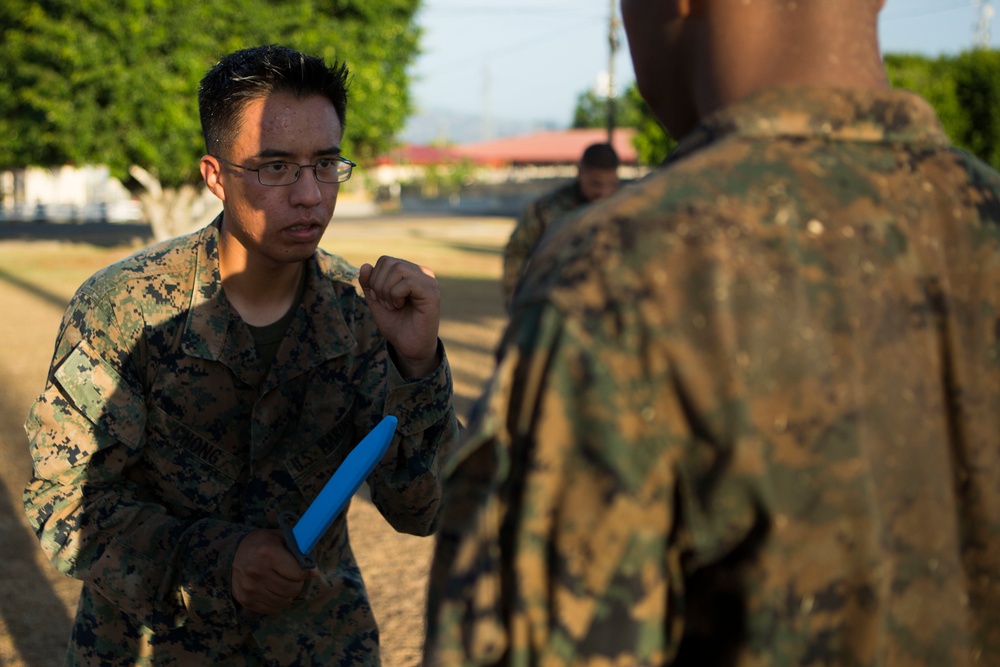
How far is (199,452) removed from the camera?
231cm

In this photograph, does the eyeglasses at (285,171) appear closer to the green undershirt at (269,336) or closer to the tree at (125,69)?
the green undershirt at (269,336)

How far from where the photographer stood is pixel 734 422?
1.02 metres

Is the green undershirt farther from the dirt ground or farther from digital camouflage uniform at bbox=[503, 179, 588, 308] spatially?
digital camouflage uniform at bbox=[503, 179, 588, 308]

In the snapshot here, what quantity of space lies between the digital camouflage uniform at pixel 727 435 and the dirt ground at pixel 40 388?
360 centimetres

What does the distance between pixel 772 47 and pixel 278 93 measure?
1.56 m

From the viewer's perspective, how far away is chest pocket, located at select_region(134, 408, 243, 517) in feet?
7.50

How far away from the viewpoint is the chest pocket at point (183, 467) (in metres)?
2.29

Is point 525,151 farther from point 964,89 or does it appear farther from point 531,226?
point 531,226

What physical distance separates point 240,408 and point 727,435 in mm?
1576

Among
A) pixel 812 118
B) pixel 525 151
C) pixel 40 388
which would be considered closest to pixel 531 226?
pixel 40 388

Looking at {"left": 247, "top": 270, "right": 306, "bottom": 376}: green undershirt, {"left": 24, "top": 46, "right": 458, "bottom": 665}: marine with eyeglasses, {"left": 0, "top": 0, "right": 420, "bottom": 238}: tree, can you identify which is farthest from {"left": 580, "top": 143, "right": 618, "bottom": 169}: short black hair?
{"left": 0, "top": 0, "right": 420, "bottom": 238}: tree

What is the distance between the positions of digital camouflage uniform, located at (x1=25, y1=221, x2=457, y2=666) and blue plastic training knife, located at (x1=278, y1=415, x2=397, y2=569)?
1.29 ft

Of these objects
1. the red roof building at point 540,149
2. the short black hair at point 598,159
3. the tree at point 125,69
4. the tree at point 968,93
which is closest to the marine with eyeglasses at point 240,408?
the short black hair at point 598,159

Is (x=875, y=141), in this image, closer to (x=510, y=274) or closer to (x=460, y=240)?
(x=510, y=274)
